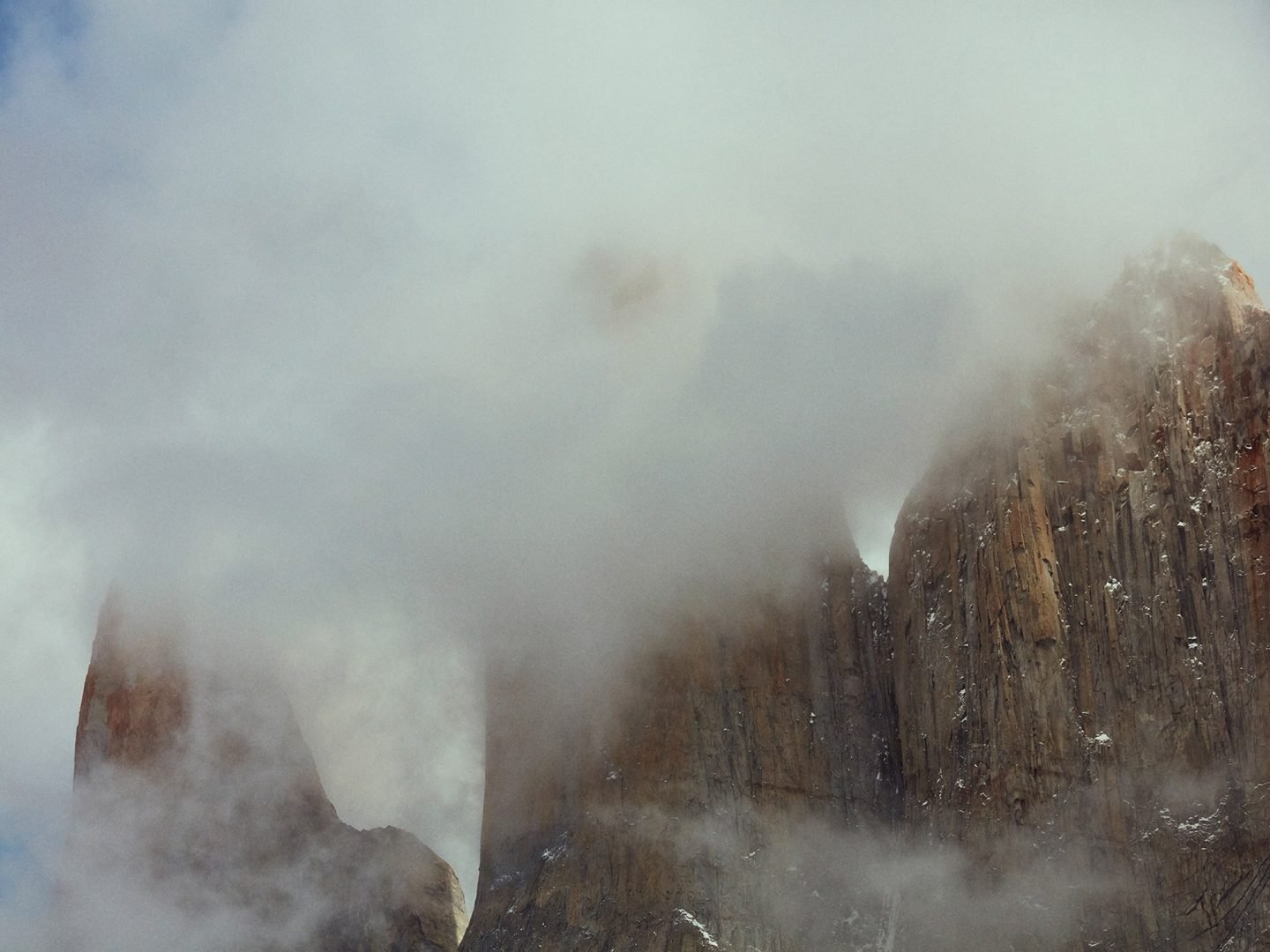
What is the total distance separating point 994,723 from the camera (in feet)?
293

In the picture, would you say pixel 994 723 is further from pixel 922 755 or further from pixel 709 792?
pixel 709 792

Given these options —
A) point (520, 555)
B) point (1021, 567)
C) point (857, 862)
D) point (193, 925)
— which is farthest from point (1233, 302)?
point (193, 925)

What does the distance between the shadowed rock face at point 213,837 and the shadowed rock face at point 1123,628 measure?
35.2m

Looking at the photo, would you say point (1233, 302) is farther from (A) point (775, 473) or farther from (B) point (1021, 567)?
(A) point (775, 473)

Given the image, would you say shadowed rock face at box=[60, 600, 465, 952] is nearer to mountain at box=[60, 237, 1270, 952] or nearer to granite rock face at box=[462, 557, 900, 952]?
mountain at box=[60, 237, 1270, 952]

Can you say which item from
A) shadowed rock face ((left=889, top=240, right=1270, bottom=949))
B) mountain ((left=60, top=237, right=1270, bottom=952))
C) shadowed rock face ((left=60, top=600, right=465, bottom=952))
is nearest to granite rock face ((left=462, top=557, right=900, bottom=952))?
mountain ((left=60, top=237, right=1270, bottom=952))

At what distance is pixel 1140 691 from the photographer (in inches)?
3351

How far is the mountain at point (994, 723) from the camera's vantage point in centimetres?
8281

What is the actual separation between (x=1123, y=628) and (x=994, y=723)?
7129mm

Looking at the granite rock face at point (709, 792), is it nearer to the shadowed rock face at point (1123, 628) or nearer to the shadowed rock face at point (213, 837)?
the shadowed rock face at point (1123, 628)

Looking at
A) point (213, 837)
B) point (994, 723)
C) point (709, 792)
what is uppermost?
point (994, 723)

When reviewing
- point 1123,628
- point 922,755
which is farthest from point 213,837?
point 1123,628

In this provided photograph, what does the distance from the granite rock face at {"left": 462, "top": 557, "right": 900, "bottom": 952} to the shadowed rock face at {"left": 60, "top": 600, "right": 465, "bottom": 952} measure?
11913 mm

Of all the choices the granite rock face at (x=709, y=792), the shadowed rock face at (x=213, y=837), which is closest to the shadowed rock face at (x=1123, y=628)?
the granite rock face at (x=709, y=792)
